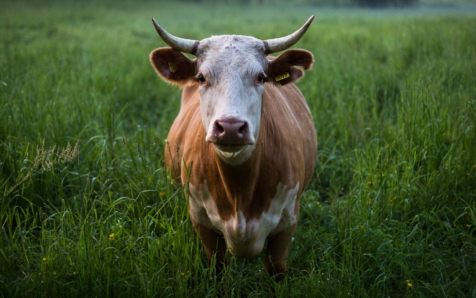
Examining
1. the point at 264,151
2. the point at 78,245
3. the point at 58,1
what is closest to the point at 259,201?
the point at 264,151

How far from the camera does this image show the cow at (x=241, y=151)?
2609 millimetres

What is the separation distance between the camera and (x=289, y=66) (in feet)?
9.86

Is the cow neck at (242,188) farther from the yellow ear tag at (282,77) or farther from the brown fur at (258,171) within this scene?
the yellow ear tag at (282,77)

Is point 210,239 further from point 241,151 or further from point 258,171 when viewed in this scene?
point 241,151

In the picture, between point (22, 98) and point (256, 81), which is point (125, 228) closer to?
point (256, 81)

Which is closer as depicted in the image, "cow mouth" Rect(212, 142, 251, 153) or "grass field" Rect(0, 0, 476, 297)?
"cow mouth" Rect(212, 142, 251, 153)

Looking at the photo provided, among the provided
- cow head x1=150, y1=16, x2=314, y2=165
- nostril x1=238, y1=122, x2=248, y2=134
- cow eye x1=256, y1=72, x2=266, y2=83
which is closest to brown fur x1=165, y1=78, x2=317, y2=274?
cow head x1=150, y1=16, x2=314, y2=165

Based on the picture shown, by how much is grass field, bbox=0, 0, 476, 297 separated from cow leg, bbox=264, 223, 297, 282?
90 millimetres

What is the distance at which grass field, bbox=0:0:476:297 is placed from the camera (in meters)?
2.84

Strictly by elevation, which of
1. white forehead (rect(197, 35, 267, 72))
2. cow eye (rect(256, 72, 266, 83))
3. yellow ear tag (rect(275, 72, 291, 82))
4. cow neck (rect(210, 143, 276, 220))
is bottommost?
cow neck (rect(210, 143, 276, 220))

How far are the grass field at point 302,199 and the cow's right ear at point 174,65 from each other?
63cm

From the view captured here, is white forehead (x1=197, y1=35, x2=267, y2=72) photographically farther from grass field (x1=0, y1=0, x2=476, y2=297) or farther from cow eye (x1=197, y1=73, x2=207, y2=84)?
grass field (x1=0, y1=0, x2=476, y2=297)

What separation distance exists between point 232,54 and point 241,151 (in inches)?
21.4

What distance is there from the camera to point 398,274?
10.5 ft
